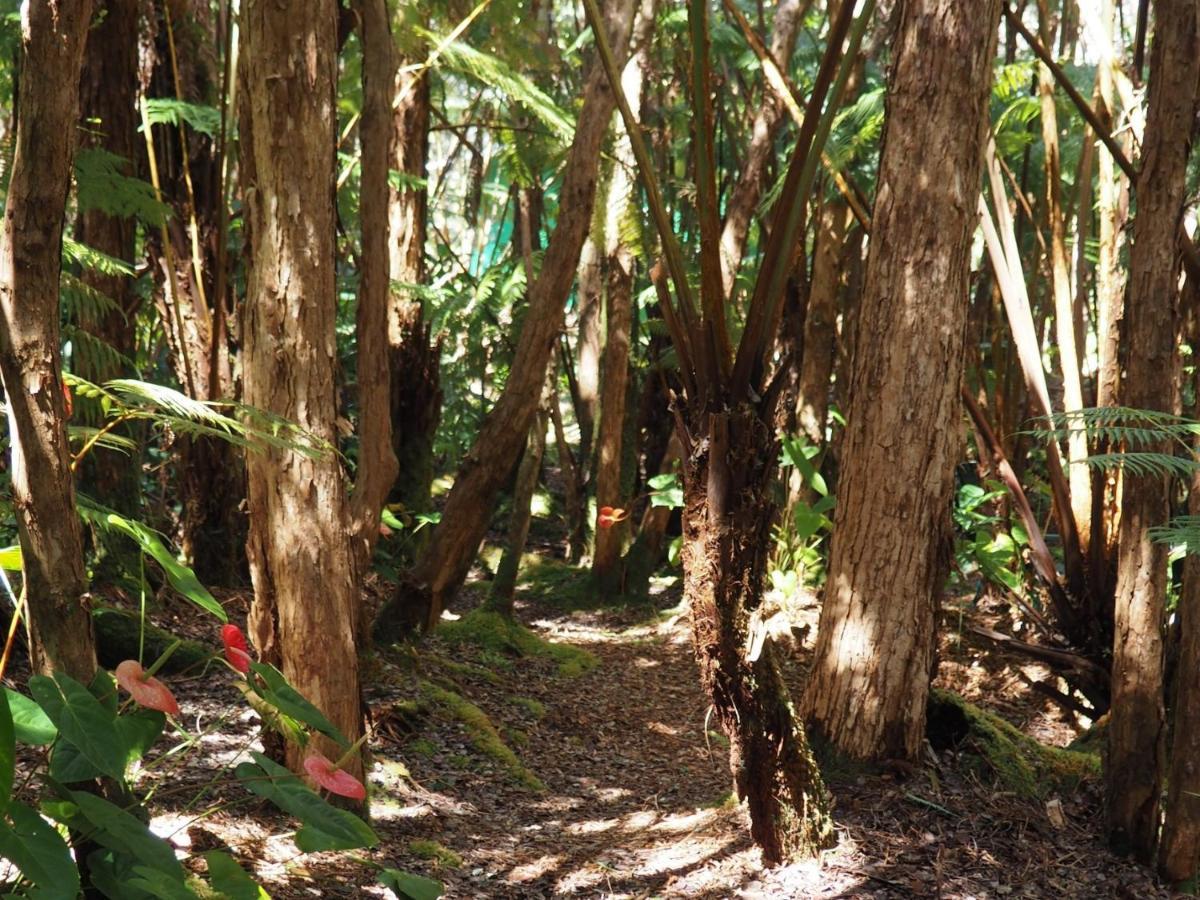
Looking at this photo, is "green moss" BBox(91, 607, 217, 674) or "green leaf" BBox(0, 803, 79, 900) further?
"green moss" BBox(91, 607, 217, 674)

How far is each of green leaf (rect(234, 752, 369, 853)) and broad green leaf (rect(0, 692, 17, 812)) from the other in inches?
21.8

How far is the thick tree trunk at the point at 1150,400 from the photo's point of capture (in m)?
3.81

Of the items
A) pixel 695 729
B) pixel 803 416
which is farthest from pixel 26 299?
pixel 803 416

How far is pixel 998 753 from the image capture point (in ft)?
13.7

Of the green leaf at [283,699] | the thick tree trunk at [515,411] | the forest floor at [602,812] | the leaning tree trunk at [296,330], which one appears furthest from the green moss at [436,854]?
the thick tree trunk at [515,411]

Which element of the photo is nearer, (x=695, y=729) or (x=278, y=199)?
(x=278, y=199)

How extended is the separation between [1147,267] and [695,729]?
356cm

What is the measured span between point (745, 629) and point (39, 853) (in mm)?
2076

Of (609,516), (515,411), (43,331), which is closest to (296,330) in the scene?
(43,331)

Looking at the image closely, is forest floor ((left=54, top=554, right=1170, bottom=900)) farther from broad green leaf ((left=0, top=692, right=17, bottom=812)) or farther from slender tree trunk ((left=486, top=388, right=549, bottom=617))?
slender tree trunk ((left=486, top=388, right=549, bottom=617))

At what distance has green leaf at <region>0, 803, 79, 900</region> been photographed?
1.89 metres

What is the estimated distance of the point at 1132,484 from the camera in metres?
3.87

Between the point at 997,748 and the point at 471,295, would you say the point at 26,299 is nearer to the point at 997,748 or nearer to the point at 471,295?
the point at 997,748

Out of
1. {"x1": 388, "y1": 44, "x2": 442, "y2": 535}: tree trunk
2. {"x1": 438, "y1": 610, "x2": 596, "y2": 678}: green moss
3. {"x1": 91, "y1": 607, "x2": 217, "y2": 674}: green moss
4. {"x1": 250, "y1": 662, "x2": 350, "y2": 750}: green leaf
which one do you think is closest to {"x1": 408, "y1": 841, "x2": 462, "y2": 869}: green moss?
{"x1": 91, "y1": 607, "x2": 217, "y2": 674}: green moss
